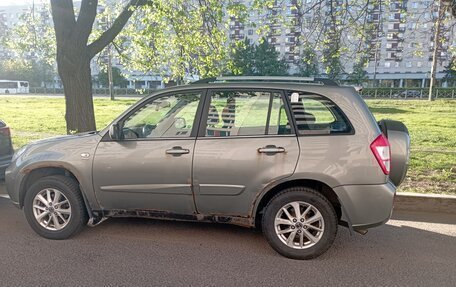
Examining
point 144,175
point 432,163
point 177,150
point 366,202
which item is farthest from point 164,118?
point 432,163

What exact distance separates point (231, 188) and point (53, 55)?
884 centimetres

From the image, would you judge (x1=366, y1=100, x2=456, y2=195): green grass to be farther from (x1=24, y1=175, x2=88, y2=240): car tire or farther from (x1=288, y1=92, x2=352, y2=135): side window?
(x1=24, y1=175, x2=88, y2=240): car tire

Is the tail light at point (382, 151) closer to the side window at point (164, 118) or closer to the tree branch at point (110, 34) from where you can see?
the side window at point (164, 118)

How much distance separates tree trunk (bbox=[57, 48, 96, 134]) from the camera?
22.7 feet

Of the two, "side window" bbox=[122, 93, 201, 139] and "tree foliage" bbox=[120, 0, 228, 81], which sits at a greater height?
"tree foliage" bbox=[120, 0, 228, 81]

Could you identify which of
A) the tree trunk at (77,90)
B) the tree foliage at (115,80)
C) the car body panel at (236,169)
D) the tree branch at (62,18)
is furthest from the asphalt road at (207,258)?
the tree foliage at (115,80)

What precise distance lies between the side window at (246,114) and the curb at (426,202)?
2536 mm

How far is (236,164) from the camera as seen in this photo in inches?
130

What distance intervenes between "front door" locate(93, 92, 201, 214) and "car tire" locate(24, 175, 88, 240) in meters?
0.30

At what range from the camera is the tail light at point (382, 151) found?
313 cm

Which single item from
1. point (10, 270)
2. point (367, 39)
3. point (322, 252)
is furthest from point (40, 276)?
point (367, 39)

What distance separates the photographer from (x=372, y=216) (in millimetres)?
3203

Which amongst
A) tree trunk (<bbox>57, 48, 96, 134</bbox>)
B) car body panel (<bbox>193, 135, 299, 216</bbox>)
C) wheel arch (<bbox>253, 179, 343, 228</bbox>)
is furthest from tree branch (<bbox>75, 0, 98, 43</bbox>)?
wheel arch (<bbox>253, 179, 343, 228</bbox>)

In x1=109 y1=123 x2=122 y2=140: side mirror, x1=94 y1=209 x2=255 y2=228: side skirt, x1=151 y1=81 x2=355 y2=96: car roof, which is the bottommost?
x1=94 y1=209 x2=255 y2=228: side skirt
